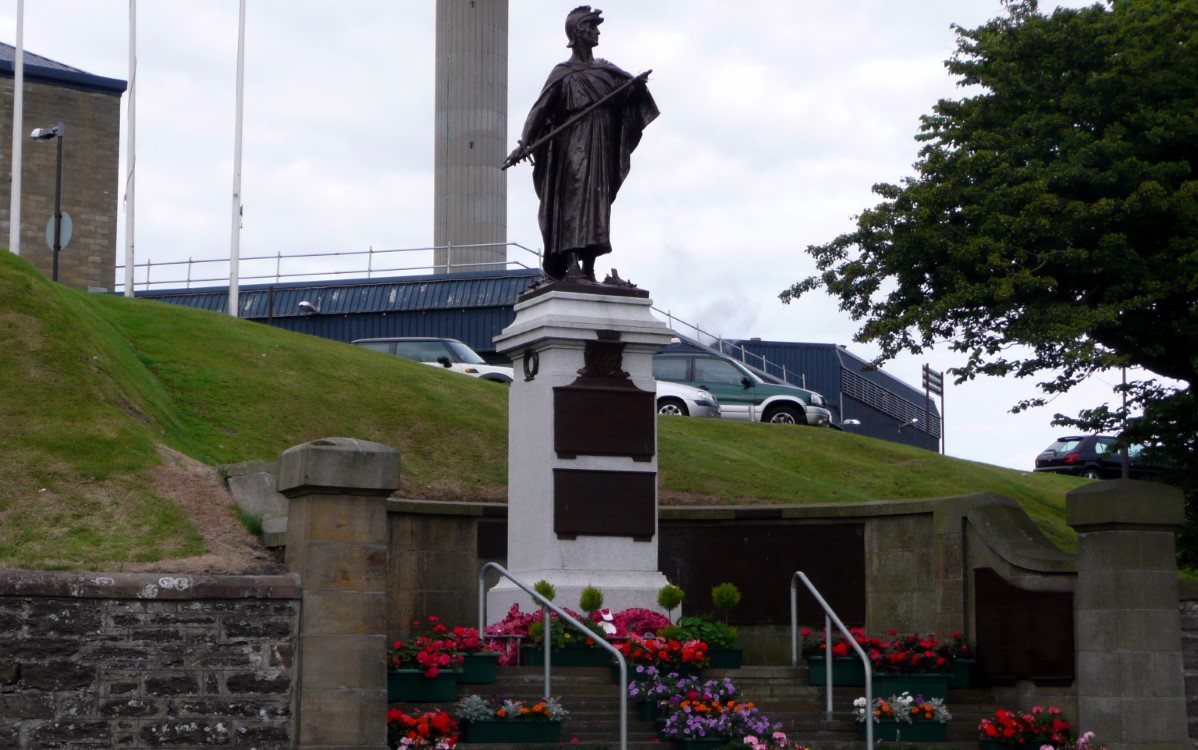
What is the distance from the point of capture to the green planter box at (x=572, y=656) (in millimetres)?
14281

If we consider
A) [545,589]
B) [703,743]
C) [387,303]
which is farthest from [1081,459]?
[703,743]

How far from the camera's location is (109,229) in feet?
173

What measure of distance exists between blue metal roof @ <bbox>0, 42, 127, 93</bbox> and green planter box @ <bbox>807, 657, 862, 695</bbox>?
42649mm

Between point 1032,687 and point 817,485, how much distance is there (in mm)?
11102

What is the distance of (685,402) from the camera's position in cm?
3275

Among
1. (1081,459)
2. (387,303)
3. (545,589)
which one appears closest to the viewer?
(545,589)

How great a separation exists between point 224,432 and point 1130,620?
1305 centimetres

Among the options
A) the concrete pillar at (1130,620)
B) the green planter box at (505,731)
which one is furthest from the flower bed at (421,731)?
the concrete pillar at (1130,620)

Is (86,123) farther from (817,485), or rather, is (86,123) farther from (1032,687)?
(1032,687)

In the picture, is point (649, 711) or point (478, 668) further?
point (649, 711)

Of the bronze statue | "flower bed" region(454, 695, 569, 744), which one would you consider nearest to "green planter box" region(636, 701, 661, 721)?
"flower bed" region(454, 695, 569, 744)

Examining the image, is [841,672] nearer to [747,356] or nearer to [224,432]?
[224,432]

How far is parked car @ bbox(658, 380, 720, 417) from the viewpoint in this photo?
32656 mm

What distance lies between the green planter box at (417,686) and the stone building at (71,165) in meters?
40.5
